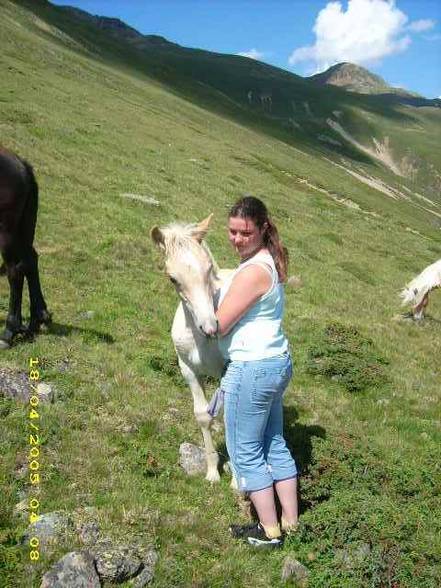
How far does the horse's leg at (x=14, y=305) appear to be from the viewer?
9242 millimetres

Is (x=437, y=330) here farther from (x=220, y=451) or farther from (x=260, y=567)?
(x=260, y=567)

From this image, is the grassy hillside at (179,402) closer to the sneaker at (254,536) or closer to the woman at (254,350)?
the sneaker at (254,536)

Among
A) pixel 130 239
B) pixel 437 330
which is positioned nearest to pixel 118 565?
pixel 130 239

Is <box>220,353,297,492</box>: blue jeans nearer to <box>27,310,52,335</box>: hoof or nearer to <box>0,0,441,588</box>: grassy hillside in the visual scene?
<box>0,0,441,588</box>: grassy hillside

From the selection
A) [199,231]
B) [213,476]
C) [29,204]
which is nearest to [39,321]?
[29,204]

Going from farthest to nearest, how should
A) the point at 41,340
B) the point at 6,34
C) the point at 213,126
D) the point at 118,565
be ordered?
the point at 213,126 < the point at 6,34 < the point at 41,340 < the point at 118,565

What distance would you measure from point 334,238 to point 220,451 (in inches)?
893

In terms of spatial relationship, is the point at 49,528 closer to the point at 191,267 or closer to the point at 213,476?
the point at 213,476

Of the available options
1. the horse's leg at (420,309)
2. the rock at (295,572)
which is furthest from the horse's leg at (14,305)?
the horse's leg at (420,309)

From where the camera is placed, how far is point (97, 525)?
18.1 feet

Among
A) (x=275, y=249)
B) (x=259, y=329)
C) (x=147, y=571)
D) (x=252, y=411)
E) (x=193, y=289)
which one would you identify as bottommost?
(x=147, y=571)

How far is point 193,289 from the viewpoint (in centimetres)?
572

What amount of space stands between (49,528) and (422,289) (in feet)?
50.5

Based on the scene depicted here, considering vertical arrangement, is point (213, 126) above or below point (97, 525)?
above
